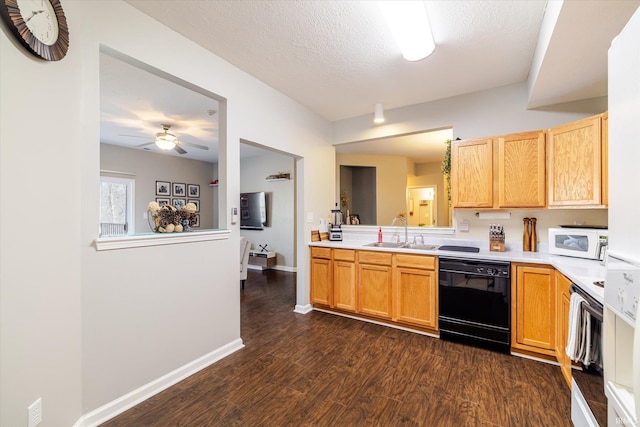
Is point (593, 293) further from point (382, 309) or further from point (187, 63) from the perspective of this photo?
point (187, 63)

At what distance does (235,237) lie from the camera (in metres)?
2.63

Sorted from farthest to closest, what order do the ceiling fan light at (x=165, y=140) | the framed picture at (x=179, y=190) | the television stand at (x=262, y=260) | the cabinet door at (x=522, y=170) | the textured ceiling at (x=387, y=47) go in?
1. the framed picture at (x=179, y=190)
2. the television stand at (x=262, y=260)
3. the ceiling fan light at (x=165, y=140)
4. the cabinet door at (x=522, y=170)
5. the textured ceiling at (x=387, y=47)

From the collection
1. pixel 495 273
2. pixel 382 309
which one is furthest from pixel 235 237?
pixel 495 273

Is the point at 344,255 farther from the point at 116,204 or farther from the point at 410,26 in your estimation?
the point at 116,204

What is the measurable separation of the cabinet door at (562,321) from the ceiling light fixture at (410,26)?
78.5 inches

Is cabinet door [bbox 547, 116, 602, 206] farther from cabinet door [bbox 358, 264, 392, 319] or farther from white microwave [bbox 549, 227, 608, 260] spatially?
cabinet door [bbox 358, 264, 392, 319]

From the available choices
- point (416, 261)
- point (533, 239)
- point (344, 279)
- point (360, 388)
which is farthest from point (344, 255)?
point (533, 239)

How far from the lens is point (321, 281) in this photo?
3596 millimetres

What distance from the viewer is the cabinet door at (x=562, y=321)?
193cm

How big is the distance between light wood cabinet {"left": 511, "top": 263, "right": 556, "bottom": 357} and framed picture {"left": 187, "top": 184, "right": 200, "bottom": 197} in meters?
6.95

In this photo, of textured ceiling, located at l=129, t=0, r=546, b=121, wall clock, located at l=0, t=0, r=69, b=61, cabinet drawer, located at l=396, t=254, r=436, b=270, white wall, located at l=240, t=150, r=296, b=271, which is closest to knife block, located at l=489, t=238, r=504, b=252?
cabinet drawer, located at l=396, t=254, r=436, b=270

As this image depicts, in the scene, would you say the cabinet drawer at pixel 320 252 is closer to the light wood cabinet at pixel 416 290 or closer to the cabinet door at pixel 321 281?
the cabinet door at pixel 321 281

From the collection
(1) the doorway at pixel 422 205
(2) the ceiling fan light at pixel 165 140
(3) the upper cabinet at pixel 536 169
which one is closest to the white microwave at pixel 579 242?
(3) the upper cabinet at pixel 536 169

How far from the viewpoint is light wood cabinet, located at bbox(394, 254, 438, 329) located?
111 inches
